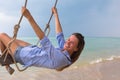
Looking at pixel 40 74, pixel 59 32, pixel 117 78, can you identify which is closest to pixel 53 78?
pixel 40 74

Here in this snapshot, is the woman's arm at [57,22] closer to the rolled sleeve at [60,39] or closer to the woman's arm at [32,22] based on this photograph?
the rolled sleeve at [60,39]

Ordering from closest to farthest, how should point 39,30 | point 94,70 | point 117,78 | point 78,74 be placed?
1. point 39,30
2. point 117,78
3. point 78,74
4. point 94,70

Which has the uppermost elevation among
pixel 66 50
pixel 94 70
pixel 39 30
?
pixel 39 30

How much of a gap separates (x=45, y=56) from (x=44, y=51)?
0.19ft

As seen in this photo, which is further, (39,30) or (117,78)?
(117,78)

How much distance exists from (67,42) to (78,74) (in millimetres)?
7946

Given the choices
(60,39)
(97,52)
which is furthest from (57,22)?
(97,52)

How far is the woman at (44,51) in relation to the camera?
402 cm

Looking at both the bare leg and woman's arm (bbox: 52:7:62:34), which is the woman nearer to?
the bare leg

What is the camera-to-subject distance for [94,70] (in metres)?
12.9

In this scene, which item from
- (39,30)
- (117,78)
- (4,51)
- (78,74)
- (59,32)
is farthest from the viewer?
(78,74)

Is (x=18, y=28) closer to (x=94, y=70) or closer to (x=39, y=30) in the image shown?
(x=39, y=30)

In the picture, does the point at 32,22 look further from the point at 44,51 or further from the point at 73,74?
the point at 73,74

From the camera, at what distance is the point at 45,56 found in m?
4.13
